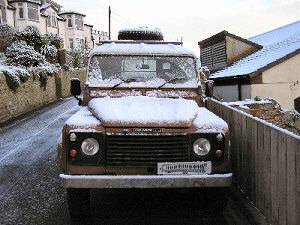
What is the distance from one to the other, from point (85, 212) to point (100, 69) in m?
2.29

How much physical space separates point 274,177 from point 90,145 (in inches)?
85.9

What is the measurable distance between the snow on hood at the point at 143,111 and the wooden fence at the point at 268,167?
2.96 feet

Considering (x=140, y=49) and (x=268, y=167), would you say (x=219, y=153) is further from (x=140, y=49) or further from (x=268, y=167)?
(x=140, y=49)

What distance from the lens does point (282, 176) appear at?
11.9 feet

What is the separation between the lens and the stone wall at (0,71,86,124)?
14.0 metres

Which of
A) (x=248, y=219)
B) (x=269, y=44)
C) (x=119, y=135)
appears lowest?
(x=248, y=219)

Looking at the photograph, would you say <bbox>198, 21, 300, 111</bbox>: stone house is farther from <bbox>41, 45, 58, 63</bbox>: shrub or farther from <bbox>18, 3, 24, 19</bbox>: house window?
<bbox>18, 3, 24, 19</bbox>: house window

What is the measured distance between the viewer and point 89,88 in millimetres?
5305

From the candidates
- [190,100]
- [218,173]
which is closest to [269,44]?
[190,100]

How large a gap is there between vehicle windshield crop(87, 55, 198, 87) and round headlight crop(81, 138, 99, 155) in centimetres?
154

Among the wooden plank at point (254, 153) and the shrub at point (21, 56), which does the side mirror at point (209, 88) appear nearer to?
the wooden plank at point (254, 153)

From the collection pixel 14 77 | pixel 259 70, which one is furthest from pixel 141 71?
pixel 14 77

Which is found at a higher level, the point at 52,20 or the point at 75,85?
the point at 52,20

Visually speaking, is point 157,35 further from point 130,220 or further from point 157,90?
point 130,220
